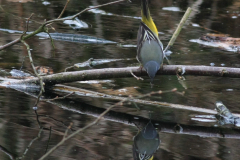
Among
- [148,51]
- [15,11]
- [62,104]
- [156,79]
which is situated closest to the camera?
[62,104]

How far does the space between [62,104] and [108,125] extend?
58 cm

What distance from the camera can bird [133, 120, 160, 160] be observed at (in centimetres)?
250

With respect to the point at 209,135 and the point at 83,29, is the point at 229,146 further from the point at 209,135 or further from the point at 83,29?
the point at 83,29

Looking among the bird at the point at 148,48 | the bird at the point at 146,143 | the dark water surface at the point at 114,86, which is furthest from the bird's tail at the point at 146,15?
the bird at the point at 146,143

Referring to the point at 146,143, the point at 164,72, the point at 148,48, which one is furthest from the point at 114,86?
the point at 146,143

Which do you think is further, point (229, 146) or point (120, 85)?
point (120, 85)

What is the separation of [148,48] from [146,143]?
1.17 metres

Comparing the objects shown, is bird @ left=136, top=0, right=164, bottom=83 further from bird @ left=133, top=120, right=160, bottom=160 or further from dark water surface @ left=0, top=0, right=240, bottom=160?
bird @ left=133, top=120, right=160, bottom=160

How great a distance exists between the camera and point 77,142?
2619 mm

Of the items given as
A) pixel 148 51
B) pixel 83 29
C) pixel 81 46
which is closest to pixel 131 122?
pixel 148 51

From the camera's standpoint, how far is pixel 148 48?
11.9 feet

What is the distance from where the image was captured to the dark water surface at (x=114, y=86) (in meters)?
2.59

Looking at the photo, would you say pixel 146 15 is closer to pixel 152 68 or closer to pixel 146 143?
pixel 152 68

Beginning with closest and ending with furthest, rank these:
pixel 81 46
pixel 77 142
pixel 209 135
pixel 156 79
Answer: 1. pixel 77 142
2. pixel 209 135
3. pixel 156 79
4. pixel 81 46
